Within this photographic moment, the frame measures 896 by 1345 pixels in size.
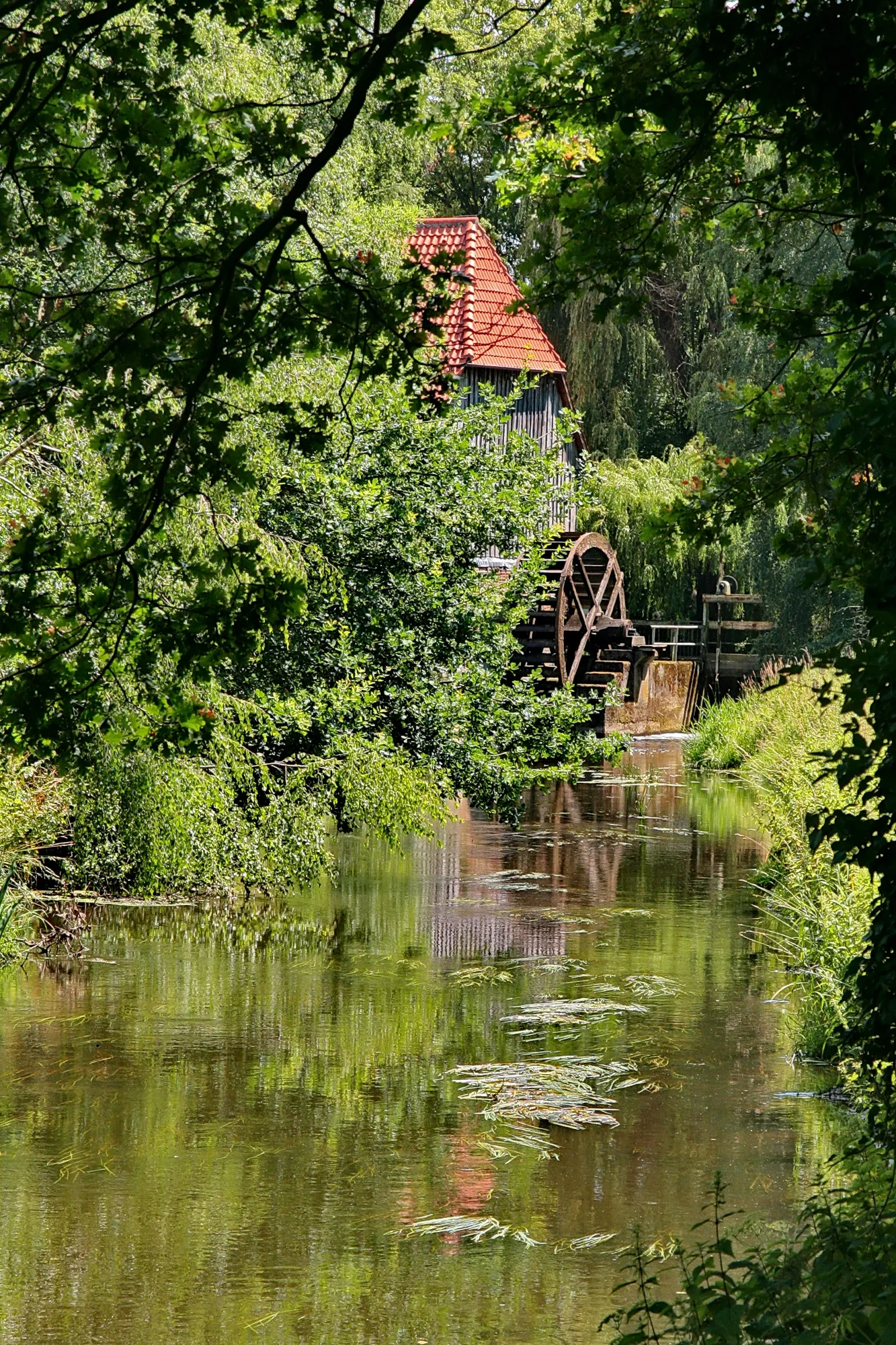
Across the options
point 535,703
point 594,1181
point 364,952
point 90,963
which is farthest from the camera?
point 535,703

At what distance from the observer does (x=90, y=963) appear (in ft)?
31.0

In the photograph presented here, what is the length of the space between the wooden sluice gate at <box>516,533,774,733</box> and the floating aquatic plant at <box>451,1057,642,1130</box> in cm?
1424

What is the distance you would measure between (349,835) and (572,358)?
16.3 metres

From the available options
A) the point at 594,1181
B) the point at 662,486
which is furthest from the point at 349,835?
the point at 662,486

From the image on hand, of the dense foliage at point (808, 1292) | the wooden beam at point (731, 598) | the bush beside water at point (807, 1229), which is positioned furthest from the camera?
the wooden beam at point (731, 598)

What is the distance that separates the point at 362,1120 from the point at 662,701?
19.8 m

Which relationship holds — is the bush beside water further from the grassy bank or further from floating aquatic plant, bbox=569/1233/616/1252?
floating aquatic plant, bbox=569/1233/616/1252

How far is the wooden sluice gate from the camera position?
78.2 ft

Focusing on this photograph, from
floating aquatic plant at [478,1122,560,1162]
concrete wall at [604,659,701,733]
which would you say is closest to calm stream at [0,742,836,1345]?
floating aquatic plant at [478,1122,560,1162]

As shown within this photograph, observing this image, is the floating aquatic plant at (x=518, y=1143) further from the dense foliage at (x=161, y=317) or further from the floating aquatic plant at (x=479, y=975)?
the dense foliage at (x=161, y=317)

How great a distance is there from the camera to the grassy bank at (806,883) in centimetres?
788

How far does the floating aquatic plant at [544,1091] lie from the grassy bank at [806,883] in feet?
3.74

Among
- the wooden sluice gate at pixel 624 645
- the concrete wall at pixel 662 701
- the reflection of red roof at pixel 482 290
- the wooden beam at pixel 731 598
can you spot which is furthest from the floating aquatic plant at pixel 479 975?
the wooden beam at pixel 731 598

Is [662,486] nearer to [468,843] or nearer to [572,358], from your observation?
[572,358]
